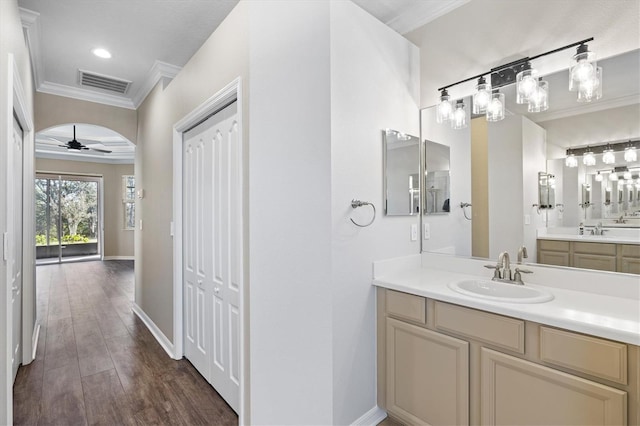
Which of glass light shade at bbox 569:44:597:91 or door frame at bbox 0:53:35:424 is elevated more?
glass light shade at bbox 569:44:597:91

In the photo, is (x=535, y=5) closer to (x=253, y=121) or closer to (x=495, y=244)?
(x=495, y=244)

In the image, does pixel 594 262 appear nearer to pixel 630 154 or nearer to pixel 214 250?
pixel 630 154

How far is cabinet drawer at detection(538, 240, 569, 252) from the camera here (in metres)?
1.76

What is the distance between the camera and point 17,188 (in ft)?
8.23

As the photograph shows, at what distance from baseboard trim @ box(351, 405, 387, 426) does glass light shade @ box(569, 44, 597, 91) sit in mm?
2209

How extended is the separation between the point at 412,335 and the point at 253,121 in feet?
5.09

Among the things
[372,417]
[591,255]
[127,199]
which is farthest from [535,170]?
[127,199]

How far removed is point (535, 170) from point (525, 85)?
0.51m

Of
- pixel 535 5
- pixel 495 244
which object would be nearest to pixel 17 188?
pixel 495 244

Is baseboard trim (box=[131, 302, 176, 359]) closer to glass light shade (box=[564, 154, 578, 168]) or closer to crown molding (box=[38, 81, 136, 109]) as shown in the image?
crown molding (box=[38, 81, 136, 109])

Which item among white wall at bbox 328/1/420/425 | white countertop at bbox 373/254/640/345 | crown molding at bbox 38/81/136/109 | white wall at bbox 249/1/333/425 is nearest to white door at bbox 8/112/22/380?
crown molding at bbox 38/81/136/109

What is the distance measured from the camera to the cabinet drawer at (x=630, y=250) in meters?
1.53

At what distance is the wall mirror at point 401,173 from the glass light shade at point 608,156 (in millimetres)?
1015

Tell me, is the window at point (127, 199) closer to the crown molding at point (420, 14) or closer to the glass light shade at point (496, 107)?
the crown molding at point (420, 14)
